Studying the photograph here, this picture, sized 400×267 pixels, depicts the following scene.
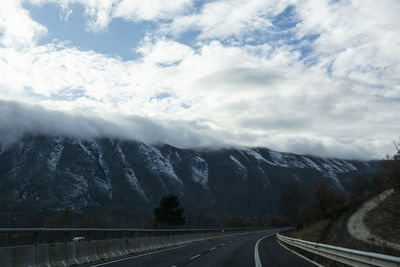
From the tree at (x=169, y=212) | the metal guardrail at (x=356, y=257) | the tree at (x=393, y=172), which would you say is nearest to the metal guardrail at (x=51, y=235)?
the metal guardrail at (x=356, y=257)

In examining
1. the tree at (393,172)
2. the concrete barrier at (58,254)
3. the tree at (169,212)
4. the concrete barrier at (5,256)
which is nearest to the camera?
the concrete barrier at (5,256)

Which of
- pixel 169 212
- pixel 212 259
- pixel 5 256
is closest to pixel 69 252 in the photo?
pixel 5 256

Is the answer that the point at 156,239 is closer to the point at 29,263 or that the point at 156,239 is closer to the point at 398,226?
the point at 29,263

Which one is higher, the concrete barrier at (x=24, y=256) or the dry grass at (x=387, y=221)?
the concrete barrier at (x=24, y=256)

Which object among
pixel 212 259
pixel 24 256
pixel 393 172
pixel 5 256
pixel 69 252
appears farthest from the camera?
pixel 393 172

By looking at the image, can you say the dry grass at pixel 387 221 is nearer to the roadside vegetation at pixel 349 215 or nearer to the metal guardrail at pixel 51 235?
the roadside vegetation at pixel 349 215

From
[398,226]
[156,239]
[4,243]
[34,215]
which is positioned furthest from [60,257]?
[398,226]

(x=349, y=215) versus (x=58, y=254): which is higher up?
(x=58, y=254)

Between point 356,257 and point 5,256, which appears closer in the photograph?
point 356,257

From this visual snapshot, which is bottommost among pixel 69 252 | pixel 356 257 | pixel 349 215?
pixel 349 215

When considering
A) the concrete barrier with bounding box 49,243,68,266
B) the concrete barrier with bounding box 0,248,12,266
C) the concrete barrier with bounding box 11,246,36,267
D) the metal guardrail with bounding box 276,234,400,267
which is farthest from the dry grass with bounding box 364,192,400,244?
the concrete barrier with bounding box 0,248,12,266

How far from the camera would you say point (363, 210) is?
2484 inches

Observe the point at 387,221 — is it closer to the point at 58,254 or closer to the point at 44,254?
the point at 58,254

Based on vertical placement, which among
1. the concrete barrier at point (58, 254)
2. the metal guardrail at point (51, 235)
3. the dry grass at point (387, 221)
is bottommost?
the dry grass at point (387, 221)
